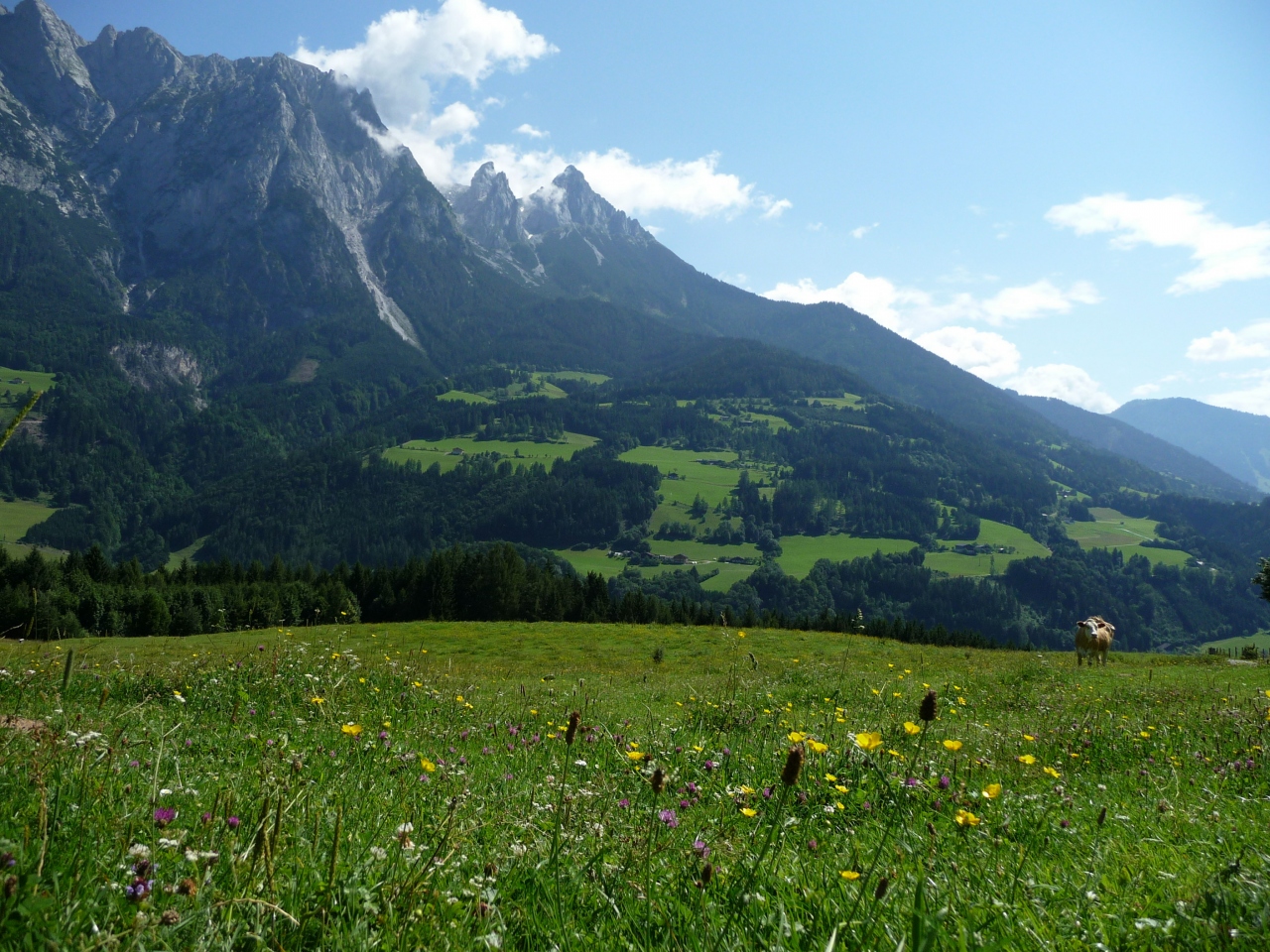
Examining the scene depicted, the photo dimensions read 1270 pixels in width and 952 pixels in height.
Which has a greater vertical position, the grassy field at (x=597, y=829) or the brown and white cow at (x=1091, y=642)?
the grassy field at (x=597, y=829)

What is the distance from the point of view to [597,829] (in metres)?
3.72

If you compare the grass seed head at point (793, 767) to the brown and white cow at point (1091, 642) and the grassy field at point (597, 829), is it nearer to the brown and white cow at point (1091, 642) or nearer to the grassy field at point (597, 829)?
the grassy field at point (597, 829)

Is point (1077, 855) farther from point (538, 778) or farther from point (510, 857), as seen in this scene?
point (538, 778)

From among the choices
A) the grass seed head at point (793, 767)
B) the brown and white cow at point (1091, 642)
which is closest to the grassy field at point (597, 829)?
the grass seed head at point (793, 767)

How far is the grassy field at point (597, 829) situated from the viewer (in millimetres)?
2346

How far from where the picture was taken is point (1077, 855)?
3734mm

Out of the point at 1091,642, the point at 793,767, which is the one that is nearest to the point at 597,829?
the point at 793,767

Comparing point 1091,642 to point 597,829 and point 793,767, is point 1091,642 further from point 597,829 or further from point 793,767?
point 793,767

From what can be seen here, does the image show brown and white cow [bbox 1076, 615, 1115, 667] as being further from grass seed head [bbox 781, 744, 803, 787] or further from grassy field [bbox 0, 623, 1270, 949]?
grass seed head [bbox 781, 744, 803, 787]

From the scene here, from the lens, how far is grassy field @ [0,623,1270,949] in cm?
235

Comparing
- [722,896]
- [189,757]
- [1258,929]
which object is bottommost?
[189,757]

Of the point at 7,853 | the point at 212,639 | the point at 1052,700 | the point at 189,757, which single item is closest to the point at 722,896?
the point at 7,853

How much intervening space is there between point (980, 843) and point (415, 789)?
3.81m

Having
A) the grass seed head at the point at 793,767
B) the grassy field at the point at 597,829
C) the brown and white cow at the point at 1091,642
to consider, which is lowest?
the brown and white cow at the point at 1091,642
